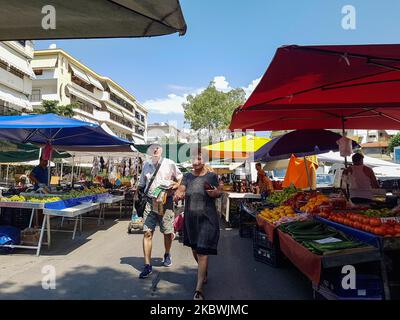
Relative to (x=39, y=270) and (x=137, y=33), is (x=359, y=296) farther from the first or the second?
(x=39, y=270)

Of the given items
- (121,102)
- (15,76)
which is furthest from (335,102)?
(121,102)

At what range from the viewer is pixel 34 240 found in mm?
6871

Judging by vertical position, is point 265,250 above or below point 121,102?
below

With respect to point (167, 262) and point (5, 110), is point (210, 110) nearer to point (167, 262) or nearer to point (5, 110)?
point (5, 110)

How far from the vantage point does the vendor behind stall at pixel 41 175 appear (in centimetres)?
903

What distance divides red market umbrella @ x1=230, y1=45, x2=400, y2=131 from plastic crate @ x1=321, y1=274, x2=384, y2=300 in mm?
2214

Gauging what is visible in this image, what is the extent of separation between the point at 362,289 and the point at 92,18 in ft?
11.9

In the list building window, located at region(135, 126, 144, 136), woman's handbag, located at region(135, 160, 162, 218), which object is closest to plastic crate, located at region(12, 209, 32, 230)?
woman's handbag, located at region(135, 160, 162, 218)

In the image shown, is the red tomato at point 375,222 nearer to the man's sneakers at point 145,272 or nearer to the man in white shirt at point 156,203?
the man in white shirt at point 156,203

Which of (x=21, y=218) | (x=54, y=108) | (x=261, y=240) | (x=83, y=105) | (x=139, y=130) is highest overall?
(x=139, y=130)

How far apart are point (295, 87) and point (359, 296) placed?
2.55 m

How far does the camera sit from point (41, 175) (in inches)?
360

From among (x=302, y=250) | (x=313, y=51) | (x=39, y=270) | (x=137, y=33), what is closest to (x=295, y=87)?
(x=313, y=51)

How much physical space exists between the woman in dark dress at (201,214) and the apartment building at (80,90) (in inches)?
1610
